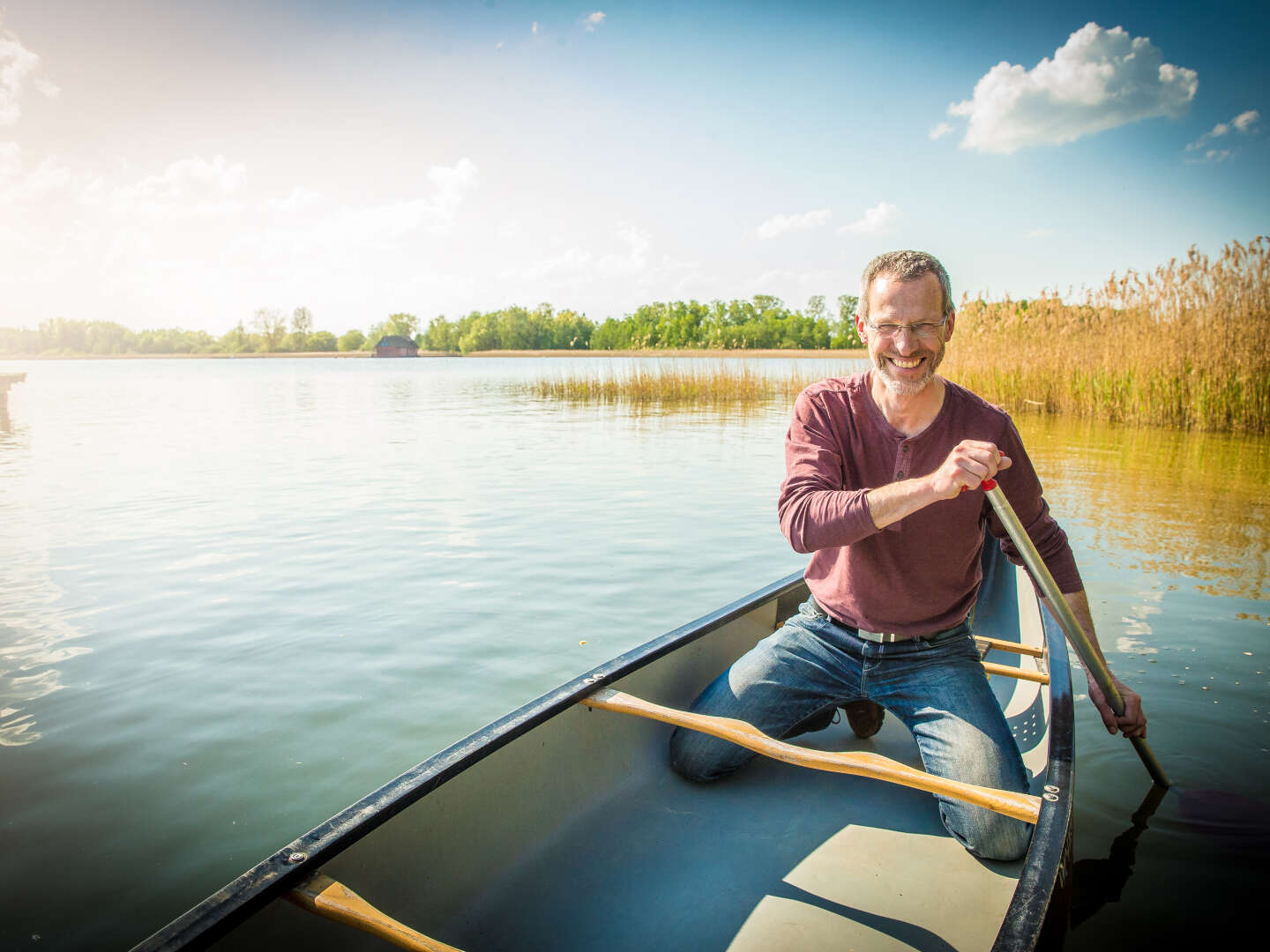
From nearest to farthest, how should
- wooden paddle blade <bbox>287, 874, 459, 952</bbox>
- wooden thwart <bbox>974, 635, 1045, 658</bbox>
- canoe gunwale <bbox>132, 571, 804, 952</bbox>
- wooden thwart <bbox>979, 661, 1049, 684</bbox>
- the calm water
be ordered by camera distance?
1. canoe gunwale <bbox>132, 571, 804, 952</bbox>
2. wooden paddle blade <bbox>287, 874, 459, 952</bbox>
3. the calm water
4. wooden thwart <bbox>979, 661, 1049, 684</bbox>
5. wooden thwart <bbox>974, 635, 1045, 658</bbox>

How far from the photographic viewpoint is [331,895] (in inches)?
63.1

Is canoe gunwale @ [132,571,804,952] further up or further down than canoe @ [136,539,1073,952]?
further up

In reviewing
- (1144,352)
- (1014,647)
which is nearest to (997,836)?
(1014,647)

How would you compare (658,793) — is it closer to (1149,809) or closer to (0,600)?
(1149,809)

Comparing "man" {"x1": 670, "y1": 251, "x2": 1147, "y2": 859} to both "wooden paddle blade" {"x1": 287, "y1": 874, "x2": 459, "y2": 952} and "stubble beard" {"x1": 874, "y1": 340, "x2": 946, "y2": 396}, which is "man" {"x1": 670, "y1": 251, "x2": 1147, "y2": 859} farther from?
"wooden paddle blade" {"x1": 287, "y1": 874, "x2": 459, "y2": 952}

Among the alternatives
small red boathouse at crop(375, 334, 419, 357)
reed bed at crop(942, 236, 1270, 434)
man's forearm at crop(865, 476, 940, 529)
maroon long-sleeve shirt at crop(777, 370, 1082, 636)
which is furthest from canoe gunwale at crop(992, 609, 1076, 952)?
small red boathouse at crop(375, 334, 419, 357)

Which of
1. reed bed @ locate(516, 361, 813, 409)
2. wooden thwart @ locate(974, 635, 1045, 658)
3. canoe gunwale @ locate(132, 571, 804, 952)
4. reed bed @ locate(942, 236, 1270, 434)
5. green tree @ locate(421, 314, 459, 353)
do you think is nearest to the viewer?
canoe gunwale @ locate(132, 571, 804, 952)

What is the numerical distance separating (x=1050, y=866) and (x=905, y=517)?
1096 mm

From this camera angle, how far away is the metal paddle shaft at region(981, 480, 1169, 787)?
2.28 m

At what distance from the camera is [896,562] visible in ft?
8.60

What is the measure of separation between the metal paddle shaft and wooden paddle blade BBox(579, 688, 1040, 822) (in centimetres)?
53

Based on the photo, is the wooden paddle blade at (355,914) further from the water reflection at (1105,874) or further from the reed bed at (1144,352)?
the reed bed at (1144,352)

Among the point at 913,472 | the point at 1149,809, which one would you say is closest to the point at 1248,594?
the point at 1149,809

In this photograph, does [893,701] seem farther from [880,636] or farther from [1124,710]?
[1124,710]
